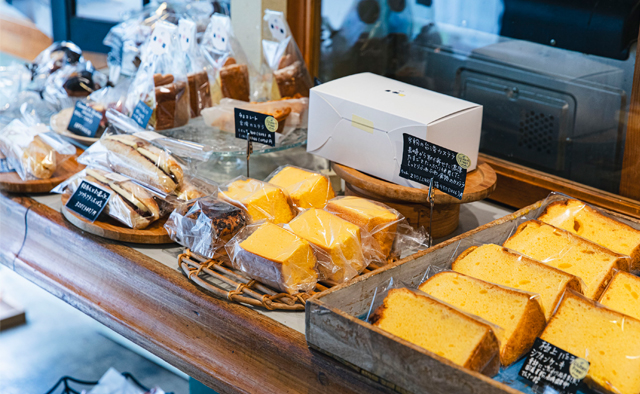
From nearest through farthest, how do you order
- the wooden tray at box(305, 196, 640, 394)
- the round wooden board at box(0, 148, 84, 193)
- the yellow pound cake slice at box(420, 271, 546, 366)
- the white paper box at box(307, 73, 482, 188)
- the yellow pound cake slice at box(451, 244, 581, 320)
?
the wooden tray at box(305, 196, 640, 394) → the yellow pound cake slice at box(420, 271, 546, 366) → the yellow pound cake slice at box(451, 244, 581, 320) → the white paper box at box(307, 73, 482, 188) → the round wooden board at box(0, 148, 84, 193)

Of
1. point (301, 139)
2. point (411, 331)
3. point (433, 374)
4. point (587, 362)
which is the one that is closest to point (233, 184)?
point (301, 139)

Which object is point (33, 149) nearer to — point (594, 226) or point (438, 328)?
point (438, 328)

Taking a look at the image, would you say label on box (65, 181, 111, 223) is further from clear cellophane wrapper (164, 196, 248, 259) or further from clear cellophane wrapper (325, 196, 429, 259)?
clear cellophane wrapper (325, 196, 429, 259)

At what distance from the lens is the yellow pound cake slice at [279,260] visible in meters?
1.30

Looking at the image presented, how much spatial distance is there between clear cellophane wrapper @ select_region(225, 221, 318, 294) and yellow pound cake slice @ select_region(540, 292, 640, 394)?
0.51 metres

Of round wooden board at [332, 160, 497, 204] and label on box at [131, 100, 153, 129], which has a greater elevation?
label on box at [131, 100, 153, 129]

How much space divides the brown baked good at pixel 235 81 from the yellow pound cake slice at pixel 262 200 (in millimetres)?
675

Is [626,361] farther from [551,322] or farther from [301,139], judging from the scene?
[301,139]

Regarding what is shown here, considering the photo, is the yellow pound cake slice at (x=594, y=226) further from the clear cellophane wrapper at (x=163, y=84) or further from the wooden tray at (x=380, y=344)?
the clear cellophane wrapper at (x=163, y=84)

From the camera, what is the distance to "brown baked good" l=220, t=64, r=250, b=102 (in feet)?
7.07

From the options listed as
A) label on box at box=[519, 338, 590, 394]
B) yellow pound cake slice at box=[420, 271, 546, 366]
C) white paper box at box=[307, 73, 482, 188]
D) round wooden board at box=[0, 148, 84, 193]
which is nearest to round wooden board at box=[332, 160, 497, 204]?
white paper box at box=[307, 73, 482, 188]

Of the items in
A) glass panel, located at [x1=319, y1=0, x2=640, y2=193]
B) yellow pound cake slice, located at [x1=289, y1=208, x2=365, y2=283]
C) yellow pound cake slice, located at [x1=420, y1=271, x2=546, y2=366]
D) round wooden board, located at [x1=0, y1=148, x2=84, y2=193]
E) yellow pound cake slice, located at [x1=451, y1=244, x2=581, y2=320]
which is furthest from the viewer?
round wooden board, located at [x1=0, y1=148, x2=84, y2=193]

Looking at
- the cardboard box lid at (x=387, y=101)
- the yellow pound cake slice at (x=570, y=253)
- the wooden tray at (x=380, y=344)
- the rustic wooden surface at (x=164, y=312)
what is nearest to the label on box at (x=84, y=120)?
the rustic wooden surface at (x=164, y=312)

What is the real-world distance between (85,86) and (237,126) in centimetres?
95
